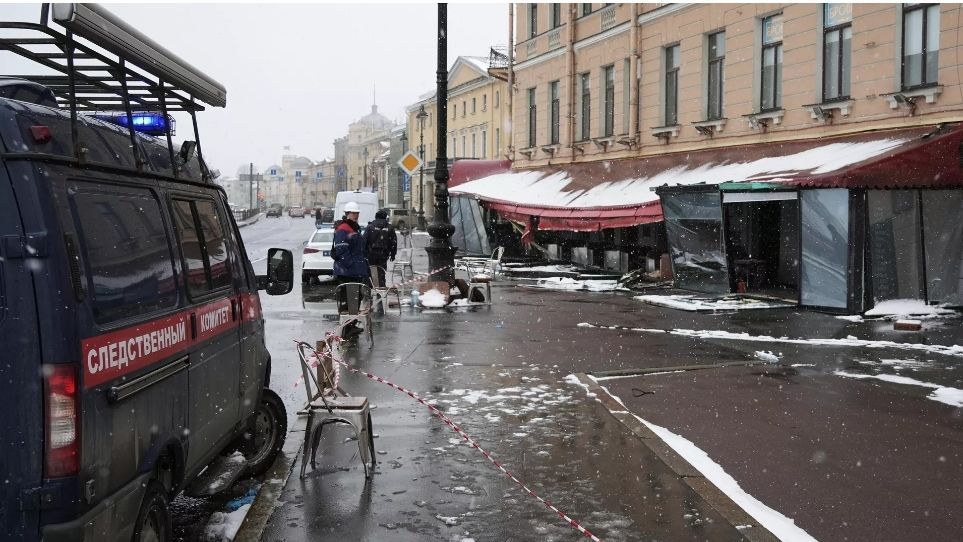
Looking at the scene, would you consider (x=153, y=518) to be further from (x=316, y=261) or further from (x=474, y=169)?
(x=474, y=169)

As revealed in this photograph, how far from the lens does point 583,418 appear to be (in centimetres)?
807

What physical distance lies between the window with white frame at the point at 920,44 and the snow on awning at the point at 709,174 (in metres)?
0.99

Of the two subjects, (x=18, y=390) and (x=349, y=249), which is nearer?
(x=18, y=390)

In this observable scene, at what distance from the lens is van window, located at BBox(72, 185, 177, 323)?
3.69 meters

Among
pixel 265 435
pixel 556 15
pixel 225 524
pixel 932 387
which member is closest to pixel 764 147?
pixel 932 387

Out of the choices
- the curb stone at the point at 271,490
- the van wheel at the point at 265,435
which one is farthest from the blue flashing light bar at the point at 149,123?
the curb stone at the point at 271,490

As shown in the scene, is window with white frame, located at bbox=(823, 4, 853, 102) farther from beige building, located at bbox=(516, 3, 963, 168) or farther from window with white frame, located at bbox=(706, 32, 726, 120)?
window with white frame, located at bbox=(706, 32, 726, 120)

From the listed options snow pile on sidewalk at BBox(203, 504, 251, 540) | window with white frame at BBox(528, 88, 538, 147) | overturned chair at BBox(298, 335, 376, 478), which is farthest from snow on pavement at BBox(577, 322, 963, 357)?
window with white frame at BBox(528, 88, 538, 147)

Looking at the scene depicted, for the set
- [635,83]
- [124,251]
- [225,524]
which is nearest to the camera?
[124,251]

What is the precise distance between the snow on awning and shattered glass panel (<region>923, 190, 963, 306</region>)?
A: 0.61 metres

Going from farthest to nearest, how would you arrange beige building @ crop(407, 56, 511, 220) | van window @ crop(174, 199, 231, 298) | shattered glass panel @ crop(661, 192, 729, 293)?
1. beige building @ crop(407, 56, 511, 220)
2. shattered glass panel @ crop(661, 192, 729, 293)
3. van window @ crop(174, 199, 231, 298)

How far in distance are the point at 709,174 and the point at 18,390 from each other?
18.7 m

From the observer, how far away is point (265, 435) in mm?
6664

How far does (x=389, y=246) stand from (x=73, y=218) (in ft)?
41.6
